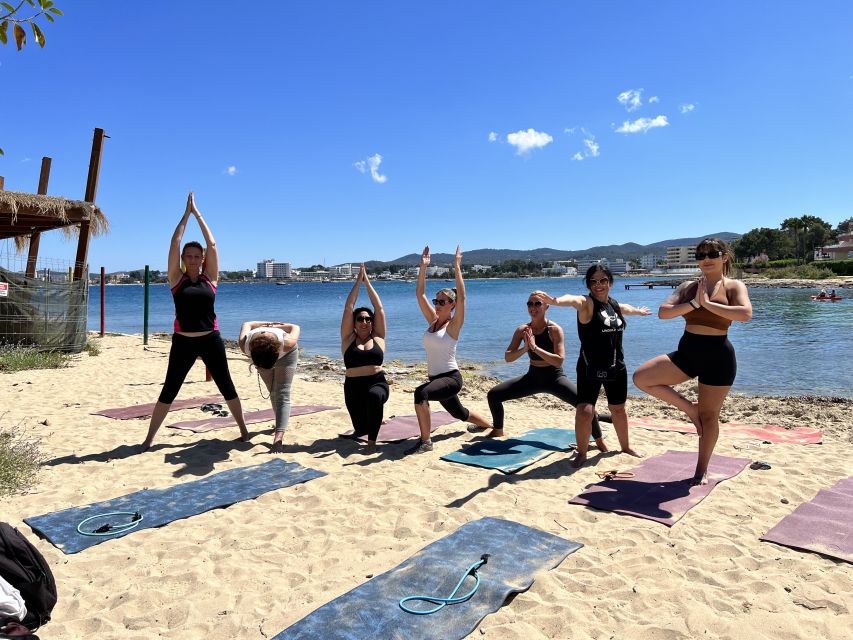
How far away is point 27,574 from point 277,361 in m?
3.28

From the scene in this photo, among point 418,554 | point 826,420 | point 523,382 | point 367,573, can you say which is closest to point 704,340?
point 523,382

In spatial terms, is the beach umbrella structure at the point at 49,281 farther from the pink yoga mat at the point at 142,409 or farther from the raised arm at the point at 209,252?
the raised arm at the point at 209,252

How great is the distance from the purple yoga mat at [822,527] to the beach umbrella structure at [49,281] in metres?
11.3

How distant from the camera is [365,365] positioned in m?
5.43

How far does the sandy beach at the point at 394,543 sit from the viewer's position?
264 centimetres

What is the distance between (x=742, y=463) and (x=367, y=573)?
3.47 meters

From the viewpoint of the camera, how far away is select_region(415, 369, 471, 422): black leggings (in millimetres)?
5332

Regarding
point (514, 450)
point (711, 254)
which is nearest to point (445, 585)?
point (514, 450)

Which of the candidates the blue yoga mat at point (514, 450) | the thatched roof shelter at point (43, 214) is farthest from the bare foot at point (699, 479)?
the thatched roof shelter at point (43, 214)

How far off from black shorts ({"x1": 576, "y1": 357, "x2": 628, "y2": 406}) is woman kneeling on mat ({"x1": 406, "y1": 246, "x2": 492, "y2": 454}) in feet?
3.78

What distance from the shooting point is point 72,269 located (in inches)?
481

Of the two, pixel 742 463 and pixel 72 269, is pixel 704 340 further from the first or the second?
pixel 72 269

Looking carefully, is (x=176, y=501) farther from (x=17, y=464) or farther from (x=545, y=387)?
(x=545, y=387)

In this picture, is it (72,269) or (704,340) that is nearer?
(704,340)
